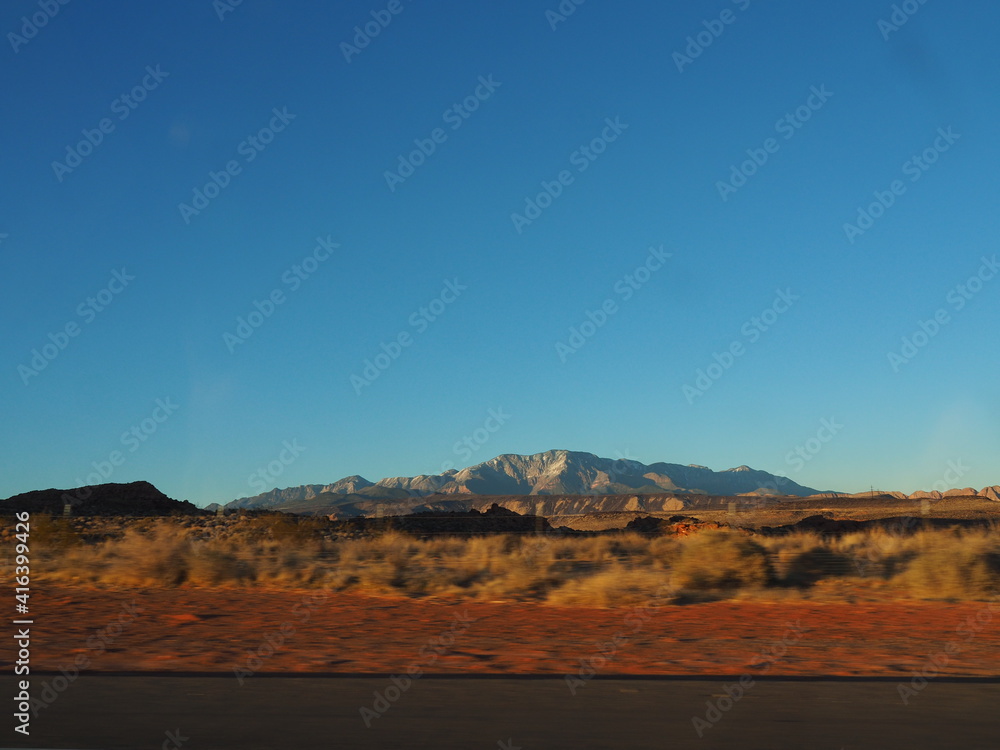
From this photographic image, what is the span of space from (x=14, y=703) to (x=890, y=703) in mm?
6533

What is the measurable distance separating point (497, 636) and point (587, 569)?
8.87m

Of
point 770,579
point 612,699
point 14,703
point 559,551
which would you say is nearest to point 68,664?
point 14,703

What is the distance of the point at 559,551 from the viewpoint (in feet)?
79.8

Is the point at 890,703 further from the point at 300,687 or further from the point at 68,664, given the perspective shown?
the point at 68,664

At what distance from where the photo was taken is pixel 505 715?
6.16 m

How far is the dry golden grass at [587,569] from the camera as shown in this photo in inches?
659

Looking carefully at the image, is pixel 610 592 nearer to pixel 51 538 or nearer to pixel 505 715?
pixel 505 715

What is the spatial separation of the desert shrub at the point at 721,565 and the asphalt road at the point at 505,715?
32.1 feet

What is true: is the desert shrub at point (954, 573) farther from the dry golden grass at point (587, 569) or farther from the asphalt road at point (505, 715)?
the asphalt road at point (505, 715)

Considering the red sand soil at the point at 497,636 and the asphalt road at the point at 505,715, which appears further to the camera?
the red sand soil at the point at 497,636

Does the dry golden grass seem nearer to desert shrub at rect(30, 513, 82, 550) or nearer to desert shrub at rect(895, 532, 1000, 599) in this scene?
desert shrub at rect(895, 532, 1000, 599)

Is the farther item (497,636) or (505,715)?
(497,636)

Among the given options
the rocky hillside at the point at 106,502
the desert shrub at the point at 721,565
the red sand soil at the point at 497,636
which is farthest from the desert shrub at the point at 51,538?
the rocky hillside at the point at 106,502

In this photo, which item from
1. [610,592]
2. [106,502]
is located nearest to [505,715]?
[610,592]
